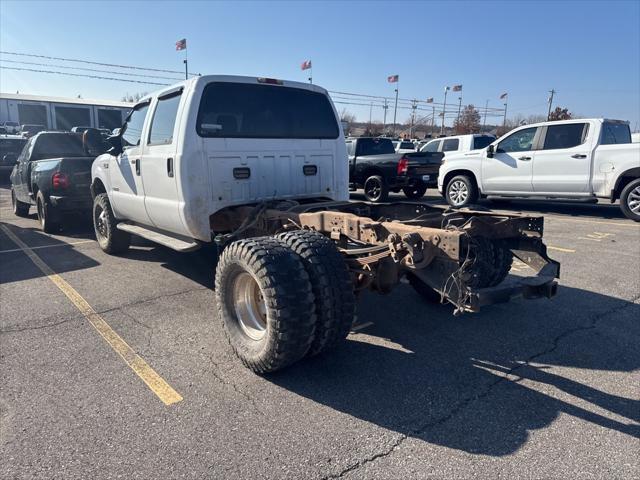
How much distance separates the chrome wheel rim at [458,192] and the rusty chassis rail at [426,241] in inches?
317

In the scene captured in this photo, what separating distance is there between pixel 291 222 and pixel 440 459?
7.68 ft

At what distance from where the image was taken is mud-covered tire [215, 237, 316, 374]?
316 centimetres

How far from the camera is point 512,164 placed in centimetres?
1123

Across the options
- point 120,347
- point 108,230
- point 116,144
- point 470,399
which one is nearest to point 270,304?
point 470,399

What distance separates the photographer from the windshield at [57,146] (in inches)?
404

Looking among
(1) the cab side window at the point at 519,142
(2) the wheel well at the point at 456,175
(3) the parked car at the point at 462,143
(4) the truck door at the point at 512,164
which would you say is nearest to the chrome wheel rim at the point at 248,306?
(4) the truck door at the point at 512,164

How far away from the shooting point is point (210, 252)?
24.3 ft

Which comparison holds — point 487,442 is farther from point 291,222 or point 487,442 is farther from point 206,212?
point 206,212

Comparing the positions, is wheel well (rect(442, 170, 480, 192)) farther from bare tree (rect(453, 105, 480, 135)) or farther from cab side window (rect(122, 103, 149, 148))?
bare tree (rect(453, 105, 480, 135))

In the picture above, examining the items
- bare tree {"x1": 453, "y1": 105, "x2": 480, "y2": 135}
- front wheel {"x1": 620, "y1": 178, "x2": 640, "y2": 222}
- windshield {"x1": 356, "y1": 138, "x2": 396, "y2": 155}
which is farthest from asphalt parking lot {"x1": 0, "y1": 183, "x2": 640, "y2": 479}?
bare tree {"x1": 453, "y1": 105, "x2": 480, "y2": 135}

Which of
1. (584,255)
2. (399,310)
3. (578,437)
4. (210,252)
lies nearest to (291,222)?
(399,310)

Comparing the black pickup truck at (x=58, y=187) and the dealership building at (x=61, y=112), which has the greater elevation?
the dealership building at (x=61, y=112)

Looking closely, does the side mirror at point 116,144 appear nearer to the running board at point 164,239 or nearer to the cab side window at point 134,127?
the cab side window at point 134,127

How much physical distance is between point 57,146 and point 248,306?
8.95 metres
